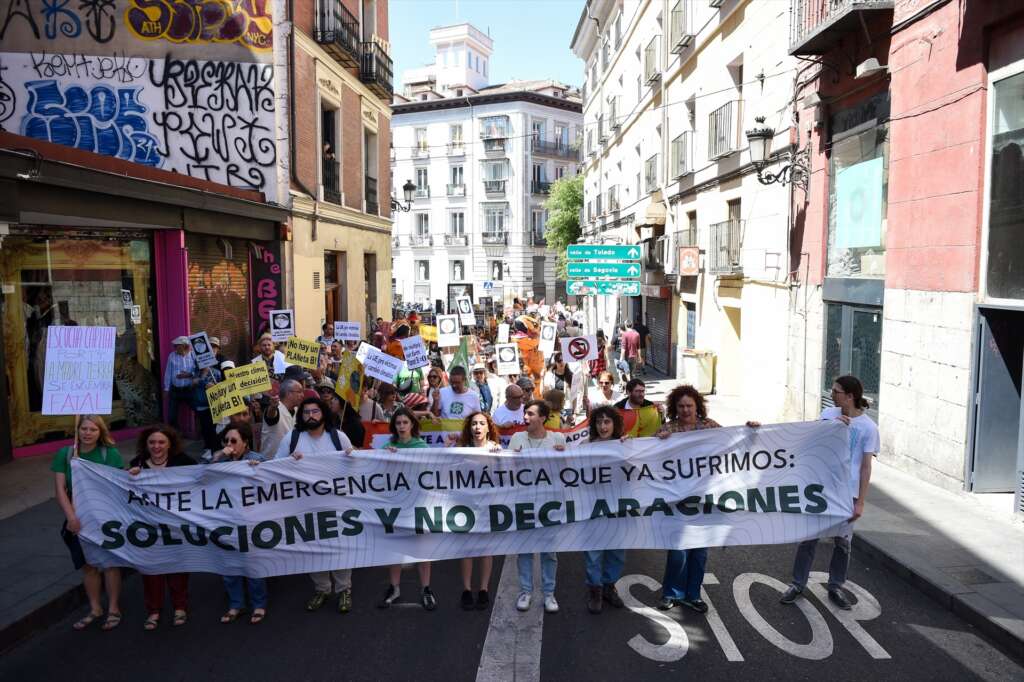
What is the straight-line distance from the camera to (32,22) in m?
14.6

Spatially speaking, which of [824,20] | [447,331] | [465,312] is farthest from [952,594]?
[465,312]

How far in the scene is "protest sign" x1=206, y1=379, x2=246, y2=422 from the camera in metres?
7.72

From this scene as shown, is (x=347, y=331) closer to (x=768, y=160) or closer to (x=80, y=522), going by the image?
(x=80, y=522)

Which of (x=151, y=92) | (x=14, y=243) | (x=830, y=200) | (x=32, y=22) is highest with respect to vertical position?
(x=32, y=22)

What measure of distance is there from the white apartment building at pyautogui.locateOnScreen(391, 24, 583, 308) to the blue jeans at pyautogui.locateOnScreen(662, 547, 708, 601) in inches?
1963

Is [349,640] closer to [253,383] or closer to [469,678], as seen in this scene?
[469,678]

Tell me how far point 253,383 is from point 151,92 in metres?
9.94

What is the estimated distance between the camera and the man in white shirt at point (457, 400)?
28.2ft

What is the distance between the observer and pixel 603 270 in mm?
17938

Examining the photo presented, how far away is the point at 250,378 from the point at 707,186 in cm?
1416

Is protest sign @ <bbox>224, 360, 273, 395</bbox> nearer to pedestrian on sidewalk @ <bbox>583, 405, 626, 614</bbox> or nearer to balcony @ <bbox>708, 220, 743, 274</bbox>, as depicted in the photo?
pedestrian on sidewalk @ <bbox>583, 405, 626, 614</bbox>

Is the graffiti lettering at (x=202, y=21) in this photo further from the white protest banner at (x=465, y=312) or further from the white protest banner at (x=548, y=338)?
the white protest banner at (x=548, y=338)

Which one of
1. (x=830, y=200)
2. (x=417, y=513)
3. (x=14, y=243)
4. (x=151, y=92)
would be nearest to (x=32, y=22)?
(x=151, y=92)

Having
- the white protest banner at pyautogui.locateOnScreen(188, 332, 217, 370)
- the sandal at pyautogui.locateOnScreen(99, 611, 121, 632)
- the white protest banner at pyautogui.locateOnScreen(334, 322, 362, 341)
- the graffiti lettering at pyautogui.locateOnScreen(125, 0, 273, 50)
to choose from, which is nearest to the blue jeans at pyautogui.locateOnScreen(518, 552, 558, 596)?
Answer: the sandal at pyautogui.locateOnScreen(99, 611, 121, 632)
